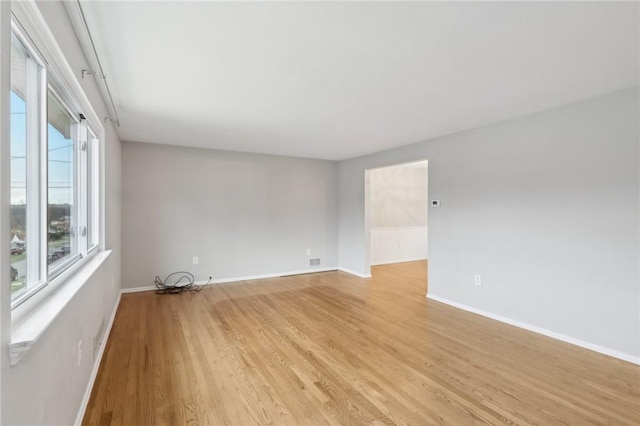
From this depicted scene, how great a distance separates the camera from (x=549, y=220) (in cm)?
319

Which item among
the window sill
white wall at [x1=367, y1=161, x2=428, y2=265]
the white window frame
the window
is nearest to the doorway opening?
white wall at [x1=367, y1=161, x2=428, y2=265]

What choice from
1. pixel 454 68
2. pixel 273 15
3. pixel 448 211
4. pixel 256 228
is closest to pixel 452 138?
pixel 448 211


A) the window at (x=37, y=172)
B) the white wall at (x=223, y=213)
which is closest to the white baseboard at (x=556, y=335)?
the white wall at (x=223, y=213)

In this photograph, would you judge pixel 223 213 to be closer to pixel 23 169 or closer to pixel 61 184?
pixel 61 184

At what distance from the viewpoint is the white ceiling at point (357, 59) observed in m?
1.66

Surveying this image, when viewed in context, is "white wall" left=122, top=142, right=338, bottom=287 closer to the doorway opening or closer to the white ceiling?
the doorway opening

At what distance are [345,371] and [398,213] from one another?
219 inches

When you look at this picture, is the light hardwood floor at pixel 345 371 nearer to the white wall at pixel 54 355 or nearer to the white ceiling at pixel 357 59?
the white wall at pixel 54 355

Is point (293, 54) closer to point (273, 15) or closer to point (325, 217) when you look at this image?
point (273, 15)

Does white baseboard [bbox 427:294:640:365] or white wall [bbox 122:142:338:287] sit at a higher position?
white wall [bbox 122:142:338:287]

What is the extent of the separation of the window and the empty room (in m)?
0.01

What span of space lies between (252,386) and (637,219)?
3.46m

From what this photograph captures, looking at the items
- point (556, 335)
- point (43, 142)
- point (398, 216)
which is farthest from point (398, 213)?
point (43, 142)

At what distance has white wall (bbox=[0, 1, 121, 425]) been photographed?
0.94m
